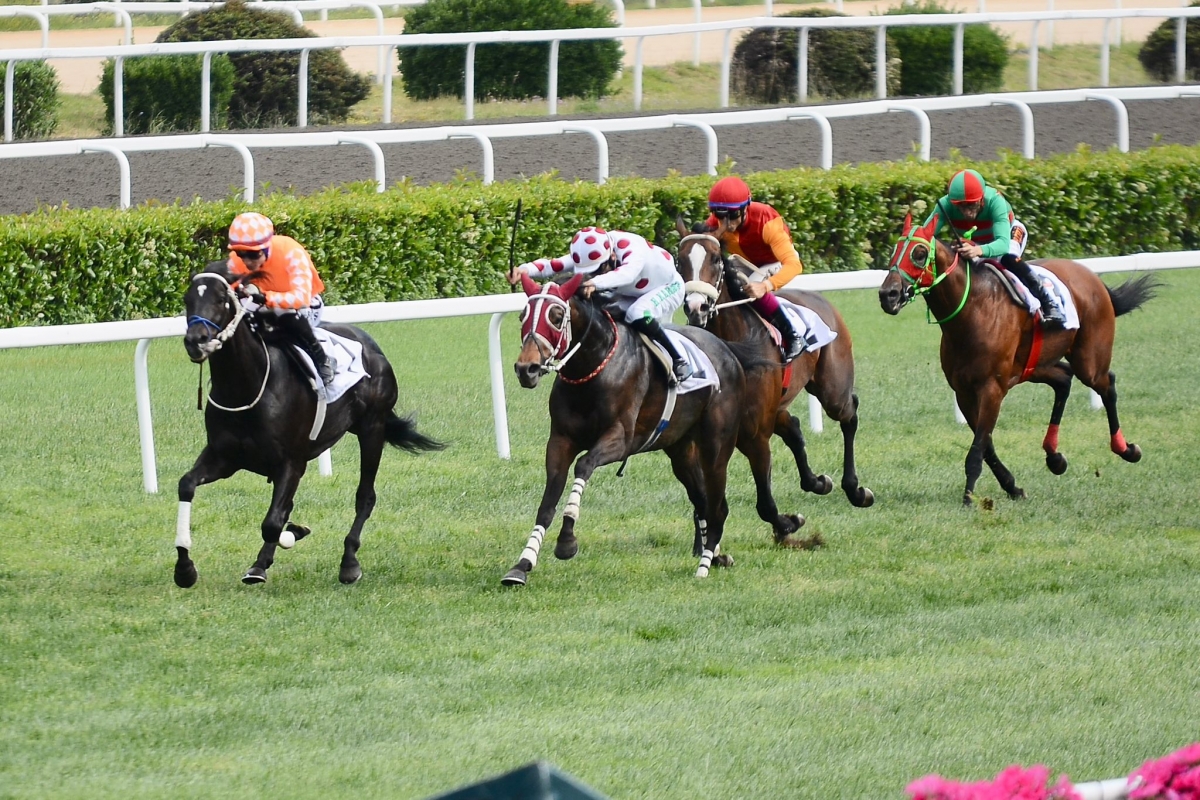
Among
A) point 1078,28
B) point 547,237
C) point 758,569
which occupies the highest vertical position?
point 1078,28

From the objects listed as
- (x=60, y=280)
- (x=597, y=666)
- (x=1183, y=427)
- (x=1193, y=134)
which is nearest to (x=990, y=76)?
(x=1193, y=134)

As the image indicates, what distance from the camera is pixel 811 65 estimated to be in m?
19.0

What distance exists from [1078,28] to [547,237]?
16780 mm

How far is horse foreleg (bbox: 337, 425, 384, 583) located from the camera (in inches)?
261

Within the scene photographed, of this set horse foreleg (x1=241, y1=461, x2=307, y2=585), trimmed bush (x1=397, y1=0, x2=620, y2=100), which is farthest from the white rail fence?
horse foreleg (x1=241, y1=461, x2=307, y2=585)

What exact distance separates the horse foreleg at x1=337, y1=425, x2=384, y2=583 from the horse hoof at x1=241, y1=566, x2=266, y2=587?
30 centimetres

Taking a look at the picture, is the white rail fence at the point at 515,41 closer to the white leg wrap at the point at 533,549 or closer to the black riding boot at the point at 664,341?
the black riding boot at the point at 664,341

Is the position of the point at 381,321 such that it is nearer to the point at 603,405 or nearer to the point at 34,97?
the point at 603,405

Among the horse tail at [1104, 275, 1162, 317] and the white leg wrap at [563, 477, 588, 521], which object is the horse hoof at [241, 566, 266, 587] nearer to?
the white leg wrap at [563, 477, 588, 521]

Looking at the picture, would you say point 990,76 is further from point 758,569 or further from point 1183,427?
point 758,569

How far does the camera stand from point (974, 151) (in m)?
15.6

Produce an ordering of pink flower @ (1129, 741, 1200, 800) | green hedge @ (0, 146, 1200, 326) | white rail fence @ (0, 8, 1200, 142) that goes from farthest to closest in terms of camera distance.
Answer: white rail fence @ (0, 8, 1200, 142) → green hedge @ (0, 146, 1200, 326) → pink flower @ (1129, 741, 1200, 800)

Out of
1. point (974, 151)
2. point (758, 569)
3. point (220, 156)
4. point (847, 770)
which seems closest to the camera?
point (847, 770)

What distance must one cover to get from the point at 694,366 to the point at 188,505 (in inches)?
79.1
